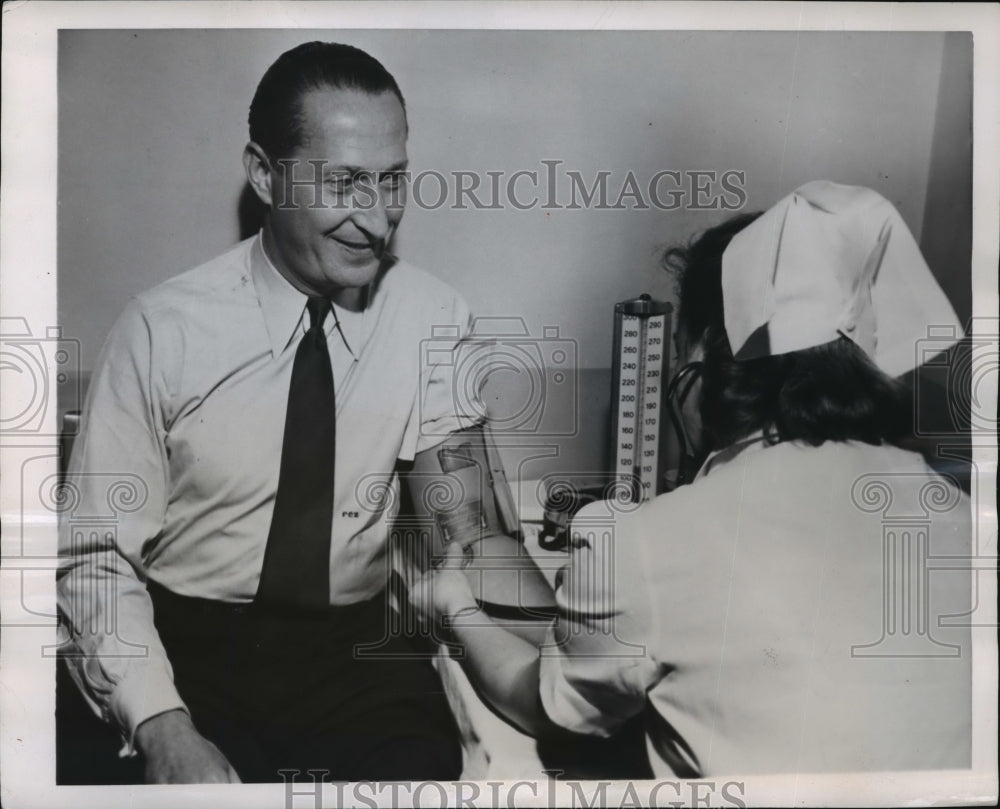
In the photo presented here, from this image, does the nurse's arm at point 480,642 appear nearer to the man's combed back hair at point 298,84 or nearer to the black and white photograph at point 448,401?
the black and white photograph at point 448,401

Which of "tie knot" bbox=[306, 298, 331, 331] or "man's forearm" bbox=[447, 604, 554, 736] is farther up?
"tie knot" bbox=[306, 298, 331, 331]

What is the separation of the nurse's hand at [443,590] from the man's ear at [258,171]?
0.61 meters

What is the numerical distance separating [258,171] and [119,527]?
1.93 feet

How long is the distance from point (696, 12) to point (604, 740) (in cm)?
115

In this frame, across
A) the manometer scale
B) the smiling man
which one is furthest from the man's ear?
the manometer scale

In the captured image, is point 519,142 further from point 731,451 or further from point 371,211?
point 731,451

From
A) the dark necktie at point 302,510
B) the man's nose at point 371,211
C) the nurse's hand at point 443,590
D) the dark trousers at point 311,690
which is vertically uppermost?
the man's nose at point 371,211

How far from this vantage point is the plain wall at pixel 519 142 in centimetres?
134

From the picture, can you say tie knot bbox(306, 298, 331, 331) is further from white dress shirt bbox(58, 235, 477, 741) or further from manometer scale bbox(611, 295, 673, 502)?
manometer scale bbox(611, 295, 673, 502)

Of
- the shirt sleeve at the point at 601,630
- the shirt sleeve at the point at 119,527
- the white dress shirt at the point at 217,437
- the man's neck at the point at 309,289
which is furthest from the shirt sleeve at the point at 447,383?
the shirt sleeve at the point at 119,527

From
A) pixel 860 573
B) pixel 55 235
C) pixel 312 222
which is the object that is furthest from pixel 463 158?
pixel 860 573

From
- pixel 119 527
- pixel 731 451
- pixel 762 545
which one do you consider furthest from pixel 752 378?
pixel 119 527

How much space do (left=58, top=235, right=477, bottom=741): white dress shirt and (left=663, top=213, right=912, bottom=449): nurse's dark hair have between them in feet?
1.18

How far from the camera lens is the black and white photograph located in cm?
133
